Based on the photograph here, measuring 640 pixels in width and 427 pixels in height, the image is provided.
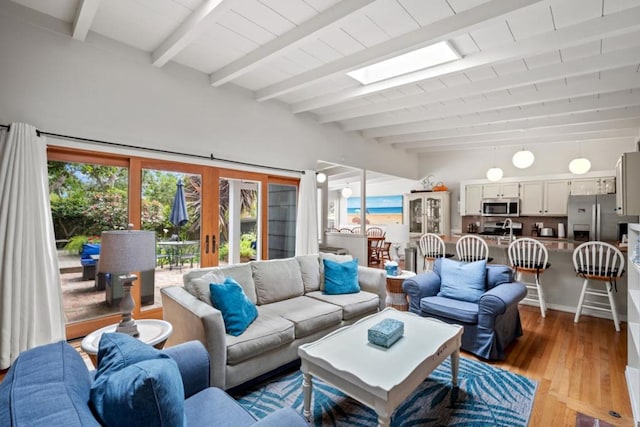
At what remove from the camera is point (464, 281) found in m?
3.36

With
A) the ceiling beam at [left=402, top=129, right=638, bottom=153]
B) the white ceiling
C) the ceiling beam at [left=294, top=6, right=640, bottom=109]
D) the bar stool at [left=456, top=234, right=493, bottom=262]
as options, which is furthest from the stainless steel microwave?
the ceiling beam at [left=294, top=6, right=640, bottom=109]

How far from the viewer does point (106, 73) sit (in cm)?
301

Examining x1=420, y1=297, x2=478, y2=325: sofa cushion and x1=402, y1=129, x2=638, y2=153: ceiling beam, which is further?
x1=402, y1=129, x2=638, y2=153: ceiling beam

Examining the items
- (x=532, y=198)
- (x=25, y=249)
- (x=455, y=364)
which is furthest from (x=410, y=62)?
(x=532, y=198)

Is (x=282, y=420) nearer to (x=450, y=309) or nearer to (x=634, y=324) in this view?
(x=450, y=309)

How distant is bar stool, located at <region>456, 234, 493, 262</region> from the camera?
4.32m

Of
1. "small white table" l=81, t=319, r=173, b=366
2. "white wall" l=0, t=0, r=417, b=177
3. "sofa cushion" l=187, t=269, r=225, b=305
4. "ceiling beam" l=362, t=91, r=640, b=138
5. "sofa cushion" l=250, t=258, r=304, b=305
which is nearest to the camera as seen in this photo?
"small white table" l=81, t=319, r=173, b=366

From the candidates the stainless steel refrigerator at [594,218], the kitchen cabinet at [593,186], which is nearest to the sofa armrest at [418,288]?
the stainless steel refrigerator at [594,218]

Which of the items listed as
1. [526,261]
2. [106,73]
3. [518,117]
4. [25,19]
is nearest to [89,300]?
[106,73]

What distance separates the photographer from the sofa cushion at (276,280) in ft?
10.1

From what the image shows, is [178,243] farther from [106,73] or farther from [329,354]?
[329,354]

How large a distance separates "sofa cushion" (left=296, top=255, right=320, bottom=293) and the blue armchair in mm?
996

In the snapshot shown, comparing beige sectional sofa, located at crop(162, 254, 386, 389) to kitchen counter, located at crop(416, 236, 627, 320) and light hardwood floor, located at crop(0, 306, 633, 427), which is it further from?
kitchen counter, located at crop(416, 236, 627, 320)

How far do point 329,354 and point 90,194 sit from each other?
2.79m
